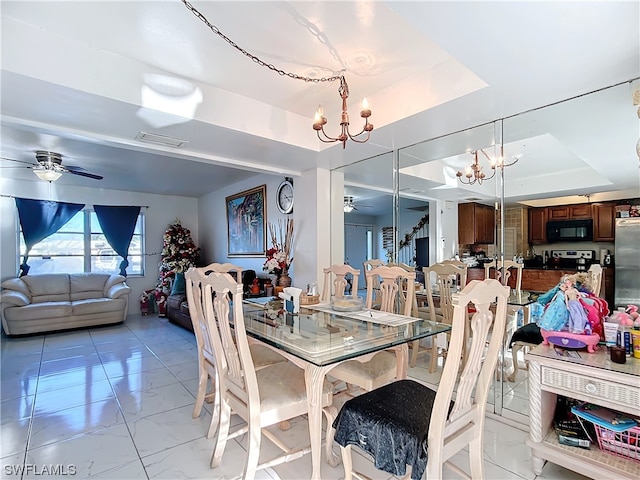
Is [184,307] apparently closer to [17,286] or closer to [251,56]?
[17,286]

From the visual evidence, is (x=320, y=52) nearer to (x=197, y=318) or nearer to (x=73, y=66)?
(x=73, y=66)

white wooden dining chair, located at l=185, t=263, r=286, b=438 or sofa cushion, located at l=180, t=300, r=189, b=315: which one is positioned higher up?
white wooden dining chair, located at l=185, t=263, r=286, b=438

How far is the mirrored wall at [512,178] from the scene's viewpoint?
7.29 ft

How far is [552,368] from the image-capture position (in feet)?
5.66

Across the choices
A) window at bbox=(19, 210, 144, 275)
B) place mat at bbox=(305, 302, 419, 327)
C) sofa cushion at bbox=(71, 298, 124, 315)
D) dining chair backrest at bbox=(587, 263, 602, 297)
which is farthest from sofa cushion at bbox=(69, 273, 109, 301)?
dining chair backrest at bbox=(587, 263, 602, 297)

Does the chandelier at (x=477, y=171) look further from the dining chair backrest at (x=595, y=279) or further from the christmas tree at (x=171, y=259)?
the christmas tree at (x=171, y=259)

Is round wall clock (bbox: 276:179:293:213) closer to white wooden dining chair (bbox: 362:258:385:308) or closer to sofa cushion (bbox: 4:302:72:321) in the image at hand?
white wooden dining chair (bbox: 362:258:385:308)

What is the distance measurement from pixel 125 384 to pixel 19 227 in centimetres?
419

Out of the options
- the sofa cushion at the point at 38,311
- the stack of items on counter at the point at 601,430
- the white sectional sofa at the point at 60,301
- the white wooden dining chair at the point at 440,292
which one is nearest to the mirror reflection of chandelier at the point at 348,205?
the white wooden dining chair at the point at 440,292

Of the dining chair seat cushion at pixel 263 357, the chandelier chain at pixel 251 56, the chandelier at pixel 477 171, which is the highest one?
the chandelier chain at pixel 251 56

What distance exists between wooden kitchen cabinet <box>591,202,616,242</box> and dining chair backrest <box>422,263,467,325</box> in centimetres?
98

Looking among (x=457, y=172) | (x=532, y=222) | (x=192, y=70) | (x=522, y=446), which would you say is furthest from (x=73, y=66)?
(x=522, y=446)

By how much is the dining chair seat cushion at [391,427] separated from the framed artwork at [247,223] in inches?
143

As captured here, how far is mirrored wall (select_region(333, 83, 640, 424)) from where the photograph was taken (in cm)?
222
